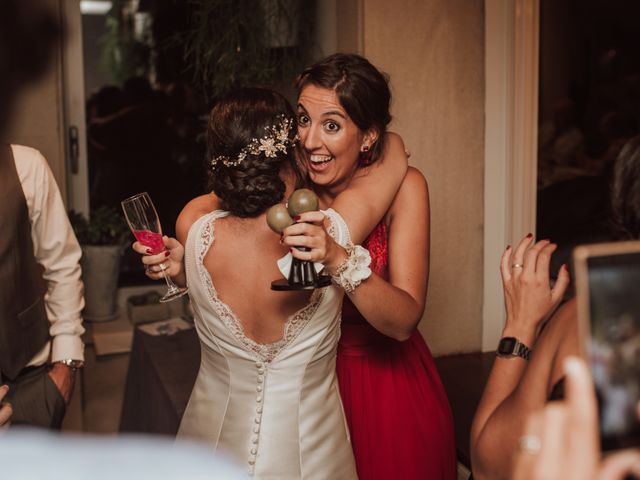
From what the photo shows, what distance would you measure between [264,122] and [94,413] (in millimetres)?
2535

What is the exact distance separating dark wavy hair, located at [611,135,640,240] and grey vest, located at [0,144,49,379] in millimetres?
1617

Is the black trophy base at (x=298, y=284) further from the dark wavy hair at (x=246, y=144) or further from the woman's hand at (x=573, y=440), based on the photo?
the woman's hand at (x=573, y=440)

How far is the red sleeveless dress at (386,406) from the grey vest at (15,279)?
0.91 m

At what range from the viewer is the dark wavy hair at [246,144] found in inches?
70.3

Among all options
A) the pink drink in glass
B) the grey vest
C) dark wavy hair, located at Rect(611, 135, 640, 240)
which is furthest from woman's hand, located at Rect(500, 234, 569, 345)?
the grey vest

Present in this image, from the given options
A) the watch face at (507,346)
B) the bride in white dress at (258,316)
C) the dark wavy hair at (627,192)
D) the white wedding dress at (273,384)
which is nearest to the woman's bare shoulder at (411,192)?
the bride in white dress at (258,316)

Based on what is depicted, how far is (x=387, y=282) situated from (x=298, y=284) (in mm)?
452

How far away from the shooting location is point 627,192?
128cm

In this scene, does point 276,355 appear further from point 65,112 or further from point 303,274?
point 65,112

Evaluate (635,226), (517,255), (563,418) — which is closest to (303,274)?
(517,255)

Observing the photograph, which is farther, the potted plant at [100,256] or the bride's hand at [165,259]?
the potted plant at [100,256]

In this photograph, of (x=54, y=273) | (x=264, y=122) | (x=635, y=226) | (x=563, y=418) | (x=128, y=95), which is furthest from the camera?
(x=128, y=95)

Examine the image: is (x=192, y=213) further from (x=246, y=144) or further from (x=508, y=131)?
(x=508, y=131)

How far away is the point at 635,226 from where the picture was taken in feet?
4.14
